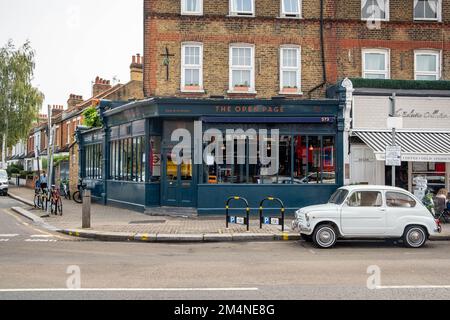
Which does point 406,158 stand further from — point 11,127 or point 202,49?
point 11,127

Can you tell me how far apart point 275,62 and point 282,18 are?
6.07 ft

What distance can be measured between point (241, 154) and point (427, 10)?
34.5ft

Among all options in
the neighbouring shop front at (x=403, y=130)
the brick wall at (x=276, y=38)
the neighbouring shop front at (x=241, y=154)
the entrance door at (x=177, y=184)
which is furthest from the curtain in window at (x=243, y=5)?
the entrance door at (x=177, y=184)

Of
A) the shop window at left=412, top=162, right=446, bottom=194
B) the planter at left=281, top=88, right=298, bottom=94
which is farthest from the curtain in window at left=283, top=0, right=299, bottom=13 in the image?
the shop window at left=412, top=162, right=446, bottom=194

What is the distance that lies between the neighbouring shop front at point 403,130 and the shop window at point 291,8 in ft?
14.2

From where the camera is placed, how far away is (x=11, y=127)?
47.1 meters

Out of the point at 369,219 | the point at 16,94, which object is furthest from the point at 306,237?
the point at 16,94

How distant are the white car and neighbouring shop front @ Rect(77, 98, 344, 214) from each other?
6.11 m

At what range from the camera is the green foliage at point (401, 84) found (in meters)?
19.7

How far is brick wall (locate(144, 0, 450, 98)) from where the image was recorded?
20547 mm

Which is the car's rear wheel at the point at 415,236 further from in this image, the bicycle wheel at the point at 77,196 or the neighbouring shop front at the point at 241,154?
the bicycle wheel at the point at 77,196

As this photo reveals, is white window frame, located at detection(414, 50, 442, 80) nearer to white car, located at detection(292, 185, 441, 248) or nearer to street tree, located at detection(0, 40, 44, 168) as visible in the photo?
white car, located at detection(292, 185, 441, 248)

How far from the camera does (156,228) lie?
1573cm

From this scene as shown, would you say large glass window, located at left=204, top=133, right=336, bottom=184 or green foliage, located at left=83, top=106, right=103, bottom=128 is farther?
green foliage, located at left=83, top=106, right=103, bottom=128
